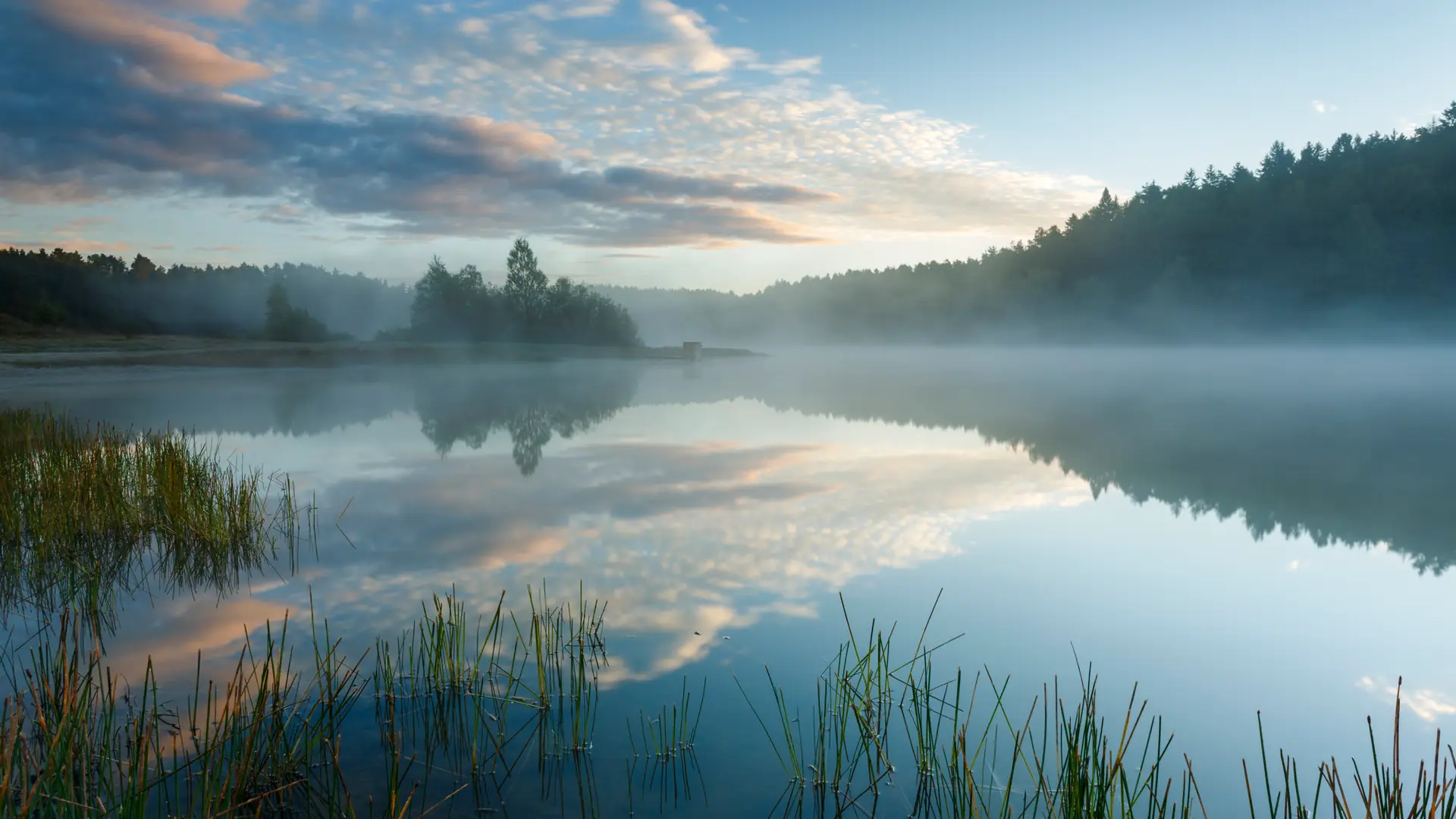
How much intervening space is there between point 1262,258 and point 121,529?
7892 centimetres

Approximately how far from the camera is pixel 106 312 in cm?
5484

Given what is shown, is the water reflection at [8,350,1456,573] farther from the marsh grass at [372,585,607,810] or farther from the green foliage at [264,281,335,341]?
the green foliage at [264,281,335,341]

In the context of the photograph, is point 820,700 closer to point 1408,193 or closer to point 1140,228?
point 1408,193

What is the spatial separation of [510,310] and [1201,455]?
149ft

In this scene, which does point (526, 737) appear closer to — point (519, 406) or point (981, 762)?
point (981, 762)

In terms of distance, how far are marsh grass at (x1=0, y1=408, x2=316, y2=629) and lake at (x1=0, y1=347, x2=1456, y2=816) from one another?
297mm

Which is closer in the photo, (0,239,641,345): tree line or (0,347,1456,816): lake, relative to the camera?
(0,347,1456,816): lake

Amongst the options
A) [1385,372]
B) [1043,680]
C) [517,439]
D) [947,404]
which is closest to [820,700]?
[1043,680]

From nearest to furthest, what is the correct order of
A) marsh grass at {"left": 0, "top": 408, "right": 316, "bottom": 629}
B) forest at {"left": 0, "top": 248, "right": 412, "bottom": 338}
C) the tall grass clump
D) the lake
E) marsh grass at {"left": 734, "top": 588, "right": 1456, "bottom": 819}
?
the tall grass clump < marsh grass at {"left": 734, "top": 588, "right": 1456, "bottom": 819} < the lake < marsh grass at {"left": 0, "top": 408, "right": 316, "bottom": 629} < forest at {"left": 0, "top": 248, "right": 412, "bottom": 338}

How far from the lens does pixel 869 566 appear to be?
702cm

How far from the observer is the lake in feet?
13.9

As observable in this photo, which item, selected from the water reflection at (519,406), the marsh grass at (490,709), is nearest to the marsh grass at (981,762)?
the marsh grass at (490,709)

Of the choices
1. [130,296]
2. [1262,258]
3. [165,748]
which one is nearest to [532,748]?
[165,748]

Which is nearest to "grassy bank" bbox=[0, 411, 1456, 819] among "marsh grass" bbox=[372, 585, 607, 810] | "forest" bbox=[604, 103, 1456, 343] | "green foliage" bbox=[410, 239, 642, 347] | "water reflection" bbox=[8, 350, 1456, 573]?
"marsh grass" bbox=[372, 585, 607, 810]
